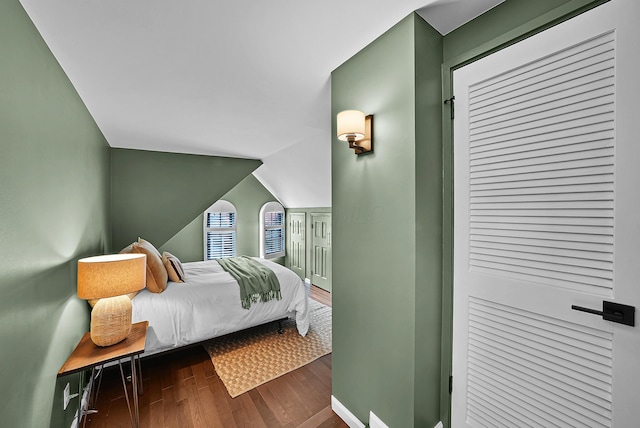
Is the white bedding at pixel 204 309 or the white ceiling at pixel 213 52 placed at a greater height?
the white ceiling at pixel 213 52

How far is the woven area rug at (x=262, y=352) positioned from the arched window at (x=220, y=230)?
89.3 inches

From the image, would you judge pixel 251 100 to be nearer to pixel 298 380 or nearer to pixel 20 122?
pixel 20 122

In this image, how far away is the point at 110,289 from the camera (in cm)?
155

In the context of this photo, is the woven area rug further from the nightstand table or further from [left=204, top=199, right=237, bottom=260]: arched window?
[left=204, top=199, right=237, bottom=260]: arched window

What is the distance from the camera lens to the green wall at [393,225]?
130cm

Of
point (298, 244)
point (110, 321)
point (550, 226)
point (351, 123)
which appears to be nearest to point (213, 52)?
point (351, 123)

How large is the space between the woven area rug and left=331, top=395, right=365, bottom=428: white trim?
68 centimetres

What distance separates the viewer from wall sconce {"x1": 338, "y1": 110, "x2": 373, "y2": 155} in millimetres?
1392

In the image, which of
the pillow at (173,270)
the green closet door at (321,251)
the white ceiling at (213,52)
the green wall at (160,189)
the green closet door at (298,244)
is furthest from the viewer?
the green closet door at (298,244)

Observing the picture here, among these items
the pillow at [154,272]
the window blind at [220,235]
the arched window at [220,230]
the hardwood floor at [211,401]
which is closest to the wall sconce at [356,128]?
the hardwood floor at [211,401]

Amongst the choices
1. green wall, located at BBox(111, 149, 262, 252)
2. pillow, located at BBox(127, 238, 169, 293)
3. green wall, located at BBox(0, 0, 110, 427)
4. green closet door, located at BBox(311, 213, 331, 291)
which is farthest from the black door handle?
Result: green wall, located at BBox(111, 149, 262, 252)

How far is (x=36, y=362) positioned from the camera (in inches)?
46.3

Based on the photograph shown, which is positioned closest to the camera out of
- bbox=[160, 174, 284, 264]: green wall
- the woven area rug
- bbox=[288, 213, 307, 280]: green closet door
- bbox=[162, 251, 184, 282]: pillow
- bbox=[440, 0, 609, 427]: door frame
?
bbox=[440, 0, 609, 427]: door frame

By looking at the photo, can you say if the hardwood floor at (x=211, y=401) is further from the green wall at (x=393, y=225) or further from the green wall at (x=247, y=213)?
the green wall at (x=247, y=213)
